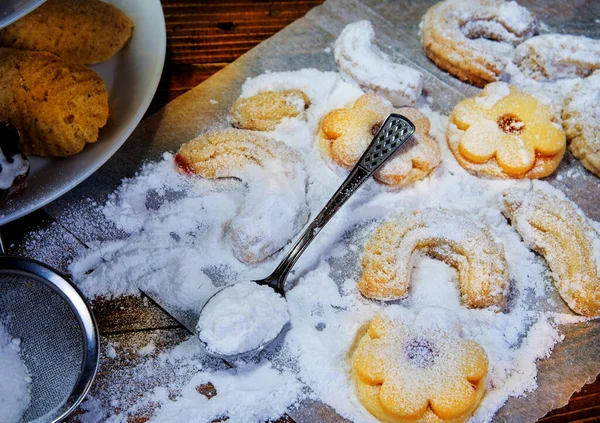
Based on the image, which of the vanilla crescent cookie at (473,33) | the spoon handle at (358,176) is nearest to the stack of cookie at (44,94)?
the spoon handle at (358,176)

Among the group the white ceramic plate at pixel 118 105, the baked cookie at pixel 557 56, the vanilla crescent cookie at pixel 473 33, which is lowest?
the baked cookie at pixel 557 56

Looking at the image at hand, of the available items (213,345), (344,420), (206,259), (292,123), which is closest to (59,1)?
(292,123)

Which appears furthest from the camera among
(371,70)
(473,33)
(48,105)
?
(473,33)

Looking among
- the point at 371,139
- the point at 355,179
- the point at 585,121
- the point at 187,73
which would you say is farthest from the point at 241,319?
the point at 585,121

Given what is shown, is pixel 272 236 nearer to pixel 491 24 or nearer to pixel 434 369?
pixel 434 369

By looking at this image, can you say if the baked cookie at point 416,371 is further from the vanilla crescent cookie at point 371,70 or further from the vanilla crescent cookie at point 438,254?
the vanilla crescent cookie at point 371,70

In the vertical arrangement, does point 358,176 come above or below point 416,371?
above

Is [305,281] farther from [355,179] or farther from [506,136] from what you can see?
[506,136]
